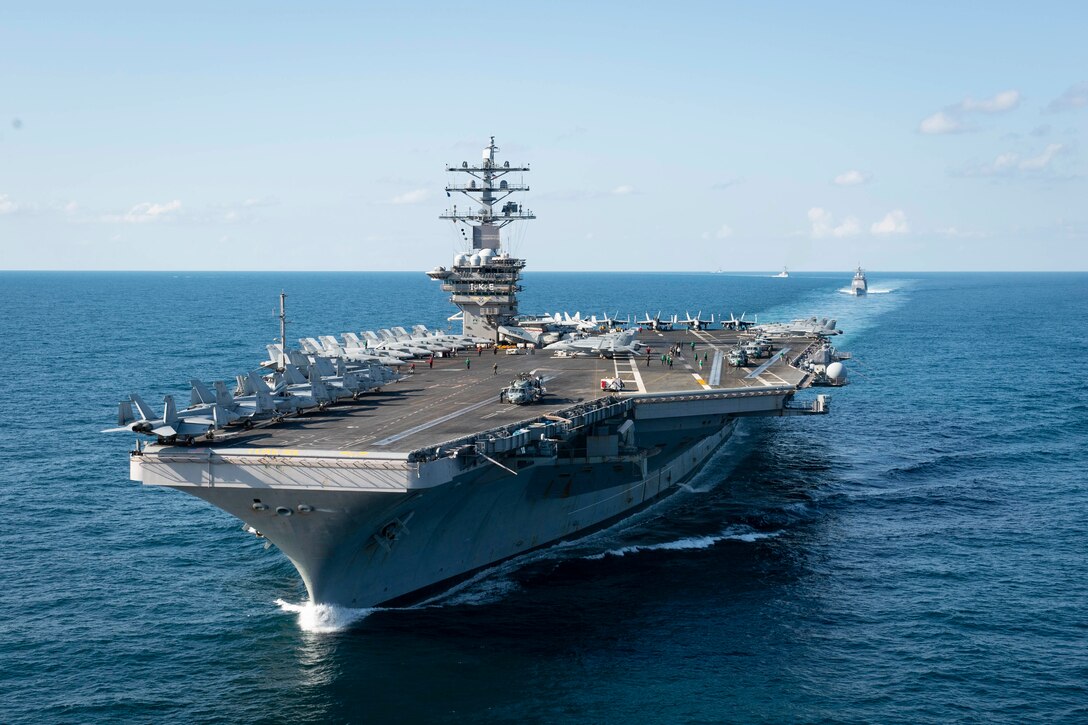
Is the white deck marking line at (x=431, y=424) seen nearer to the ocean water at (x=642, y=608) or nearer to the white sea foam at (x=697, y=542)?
the ocean water at (x=642, y=608)

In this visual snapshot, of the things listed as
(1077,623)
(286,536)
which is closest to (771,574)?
(1077,623)

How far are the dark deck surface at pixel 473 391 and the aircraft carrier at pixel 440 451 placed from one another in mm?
108

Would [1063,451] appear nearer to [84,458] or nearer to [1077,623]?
[1077,623]

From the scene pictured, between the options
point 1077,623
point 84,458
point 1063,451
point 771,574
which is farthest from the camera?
point 1063,451

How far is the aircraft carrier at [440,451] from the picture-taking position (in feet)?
73.0

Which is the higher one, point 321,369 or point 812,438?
point 321,369

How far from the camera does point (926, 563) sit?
1134 inches

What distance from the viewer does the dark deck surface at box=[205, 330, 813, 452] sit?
2619cm

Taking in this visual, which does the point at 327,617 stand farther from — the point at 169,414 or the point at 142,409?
the point at 142,409

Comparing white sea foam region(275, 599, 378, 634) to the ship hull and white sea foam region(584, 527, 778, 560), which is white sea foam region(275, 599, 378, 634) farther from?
white sea foam region(584, 527, 778, 560)

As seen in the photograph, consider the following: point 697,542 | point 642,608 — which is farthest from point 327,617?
point 697,542

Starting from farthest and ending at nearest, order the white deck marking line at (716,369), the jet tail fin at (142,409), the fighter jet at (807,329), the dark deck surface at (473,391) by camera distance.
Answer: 1. the fighter jet at (807,329)
2. the white deck marking line at (716,369)
3. the dark deck surface at (473,391)
4. the jet tail fin at (142,409)

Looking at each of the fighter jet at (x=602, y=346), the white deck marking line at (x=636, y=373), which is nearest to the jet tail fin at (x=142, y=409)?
the white deck marking line at (x=636, y=373)

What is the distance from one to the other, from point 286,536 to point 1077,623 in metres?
19.4
